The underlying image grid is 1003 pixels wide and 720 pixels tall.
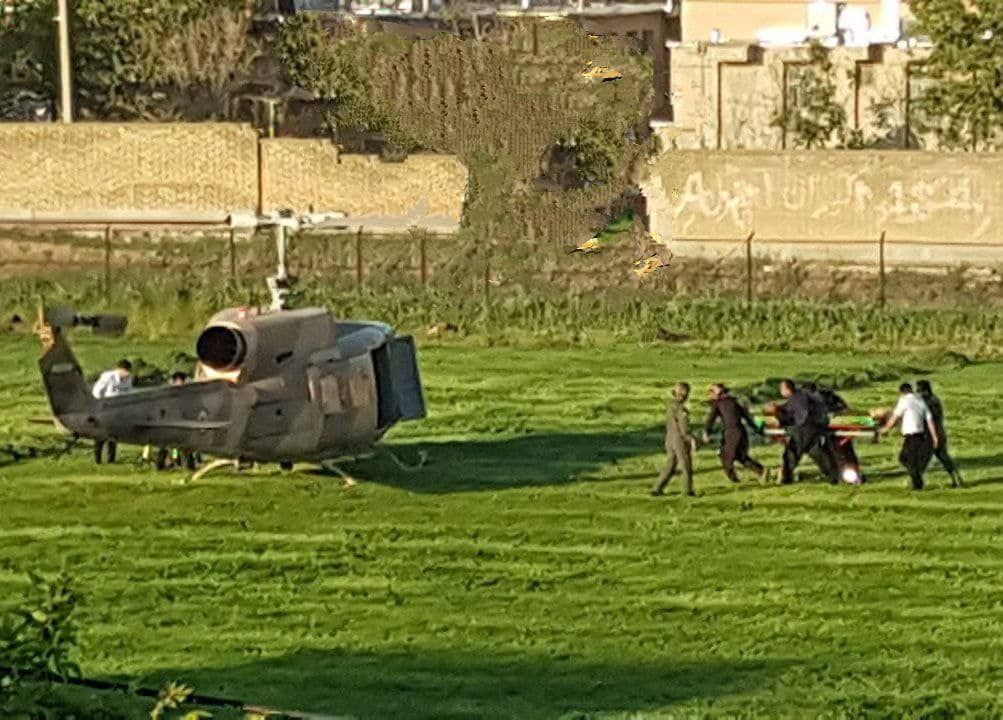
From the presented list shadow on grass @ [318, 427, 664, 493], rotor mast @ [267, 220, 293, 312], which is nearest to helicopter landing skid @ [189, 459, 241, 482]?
shadow on grass @ [318, 427, 664, 493]

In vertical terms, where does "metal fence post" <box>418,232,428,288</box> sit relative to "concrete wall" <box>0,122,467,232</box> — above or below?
below

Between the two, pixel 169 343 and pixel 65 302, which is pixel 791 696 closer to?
pixel 169 343

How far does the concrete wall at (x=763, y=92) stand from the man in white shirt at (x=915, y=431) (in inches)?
1500

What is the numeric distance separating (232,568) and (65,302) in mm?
27687

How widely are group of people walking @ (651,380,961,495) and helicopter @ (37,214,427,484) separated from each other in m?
3.87

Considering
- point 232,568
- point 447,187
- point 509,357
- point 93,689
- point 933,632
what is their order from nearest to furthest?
point 93,689
point 933,632
point 232,568
point 509,357
point 447,187

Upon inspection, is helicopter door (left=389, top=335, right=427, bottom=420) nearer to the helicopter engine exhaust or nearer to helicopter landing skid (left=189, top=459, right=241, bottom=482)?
helicopter landing skid (left=189, top=459, right=241, bottom=482)

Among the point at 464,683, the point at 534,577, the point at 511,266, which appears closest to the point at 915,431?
the point at 534,577

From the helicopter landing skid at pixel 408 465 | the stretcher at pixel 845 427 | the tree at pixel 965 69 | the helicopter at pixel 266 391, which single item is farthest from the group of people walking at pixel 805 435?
the tree at pixel 965 69

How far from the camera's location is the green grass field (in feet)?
108

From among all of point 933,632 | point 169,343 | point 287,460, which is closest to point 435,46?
point 169,343

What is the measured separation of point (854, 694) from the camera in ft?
106

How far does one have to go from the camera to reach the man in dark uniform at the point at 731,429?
146 feet

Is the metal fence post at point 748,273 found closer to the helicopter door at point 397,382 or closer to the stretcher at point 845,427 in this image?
the stretcher at point 845,427
